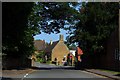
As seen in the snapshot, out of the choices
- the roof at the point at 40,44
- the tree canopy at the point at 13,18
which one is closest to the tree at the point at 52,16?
the tree canopy at the point at 13,18

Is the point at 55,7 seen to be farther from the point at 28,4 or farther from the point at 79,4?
the point at 28,4

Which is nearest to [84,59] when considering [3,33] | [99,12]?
[99,12]

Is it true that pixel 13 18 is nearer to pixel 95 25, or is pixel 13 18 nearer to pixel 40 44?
pixel 95 25

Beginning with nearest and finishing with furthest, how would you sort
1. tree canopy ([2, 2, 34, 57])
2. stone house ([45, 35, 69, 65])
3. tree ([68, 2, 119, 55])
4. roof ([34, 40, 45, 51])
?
tree canopy ([2, 2, 34, 57]) < tree ([68, 2, 119, 55]) < stone house ([45, 35, 69, 65]) < roof ([34, 40, 45, 51])

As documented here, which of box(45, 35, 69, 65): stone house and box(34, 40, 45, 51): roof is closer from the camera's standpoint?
box(45, 35, 69, 65): stone house

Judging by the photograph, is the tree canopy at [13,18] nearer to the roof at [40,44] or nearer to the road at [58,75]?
the road at [58,75]

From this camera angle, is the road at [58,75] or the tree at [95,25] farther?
the tree at [95,25]

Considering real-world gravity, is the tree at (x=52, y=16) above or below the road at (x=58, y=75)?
above

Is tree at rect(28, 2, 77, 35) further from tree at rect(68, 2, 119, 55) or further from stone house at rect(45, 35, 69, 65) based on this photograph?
stone house at rect(45, 35, 69, 65)

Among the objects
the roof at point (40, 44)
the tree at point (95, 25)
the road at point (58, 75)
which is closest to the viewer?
the road at point (58, 75)

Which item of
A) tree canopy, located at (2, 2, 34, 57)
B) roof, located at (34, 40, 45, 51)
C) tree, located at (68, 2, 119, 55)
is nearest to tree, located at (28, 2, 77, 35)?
tree, located at (68, 2, 119, 55)

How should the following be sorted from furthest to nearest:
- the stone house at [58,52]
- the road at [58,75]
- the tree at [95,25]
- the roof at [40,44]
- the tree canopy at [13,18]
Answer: the roof at [40,44]
the stone house at [58,52]
the tree at [95,25]
the road at [58,75]
the tree canopy at [13,18]

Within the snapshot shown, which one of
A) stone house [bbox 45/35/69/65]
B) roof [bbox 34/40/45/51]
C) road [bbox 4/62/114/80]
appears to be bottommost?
road [bbox 4/62/114/80]

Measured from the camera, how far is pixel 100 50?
180 ft
